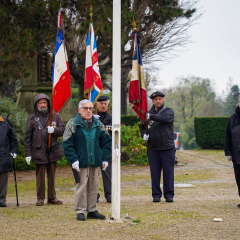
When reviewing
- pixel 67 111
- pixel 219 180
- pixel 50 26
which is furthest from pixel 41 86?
pixel 219 180

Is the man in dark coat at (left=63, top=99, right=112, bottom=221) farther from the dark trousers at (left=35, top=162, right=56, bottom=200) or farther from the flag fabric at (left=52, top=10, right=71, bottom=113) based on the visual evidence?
the flag fabric at (left=52, top=10, right=71, bottom=113)

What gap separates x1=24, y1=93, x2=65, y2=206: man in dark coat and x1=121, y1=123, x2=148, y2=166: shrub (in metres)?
8.13

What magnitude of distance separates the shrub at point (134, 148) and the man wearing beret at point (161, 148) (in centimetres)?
762

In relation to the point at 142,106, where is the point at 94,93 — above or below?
above

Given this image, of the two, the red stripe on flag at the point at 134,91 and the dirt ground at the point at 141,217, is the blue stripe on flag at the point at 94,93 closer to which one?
the red stripe on flag at the point at 134,91

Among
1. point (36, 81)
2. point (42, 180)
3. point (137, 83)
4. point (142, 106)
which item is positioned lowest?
point (42, 180)

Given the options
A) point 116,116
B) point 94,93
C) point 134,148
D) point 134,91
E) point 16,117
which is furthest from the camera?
point 134,148

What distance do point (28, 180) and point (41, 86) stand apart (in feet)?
16.8

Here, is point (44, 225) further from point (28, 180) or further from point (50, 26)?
point (50, 26)

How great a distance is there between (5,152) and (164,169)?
2.99 meters

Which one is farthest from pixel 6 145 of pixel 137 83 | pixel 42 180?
pixel 137 83

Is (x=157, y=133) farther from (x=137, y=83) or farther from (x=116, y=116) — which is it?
(x=116, y=116)

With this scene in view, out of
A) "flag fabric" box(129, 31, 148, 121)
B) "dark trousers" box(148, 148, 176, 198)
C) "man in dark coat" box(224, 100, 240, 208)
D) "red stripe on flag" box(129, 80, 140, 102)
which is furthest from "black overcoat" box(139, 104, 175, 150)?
"man in dark coat" box(224, 100, 240, 208)

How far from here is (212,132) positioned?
78.8ft
